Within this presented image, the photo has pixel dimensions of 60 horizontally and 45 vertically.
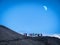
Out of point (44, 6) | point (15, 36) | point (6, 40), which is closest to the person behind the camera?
point (6, 40)

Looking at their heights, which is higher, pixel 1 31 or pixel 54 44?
pixel 1 31

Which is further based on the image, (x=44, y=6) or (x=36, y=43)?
(x=44, y=6)

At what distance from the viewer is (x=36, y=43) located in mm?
1233

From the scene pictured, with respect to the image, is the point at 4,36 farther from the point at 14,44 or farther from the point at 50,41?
the point at 50,41

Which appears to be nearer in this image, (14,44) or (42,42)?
(14,44)

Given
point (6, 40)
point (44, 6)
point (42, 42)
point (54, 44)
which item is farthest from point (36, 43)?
point (44, 6)

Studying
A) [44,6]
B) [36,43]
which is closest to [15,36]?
[36,43]

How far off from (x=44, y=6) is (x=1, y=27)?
7.16 meters

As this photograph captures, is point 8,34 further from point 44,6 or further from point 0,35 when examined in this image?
point 44,6

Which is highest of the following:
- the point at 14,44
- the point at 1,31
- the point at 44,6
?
the point at 44,6

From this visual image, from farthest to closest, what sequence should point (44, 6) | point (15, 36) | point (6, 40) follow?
point (44, 6), point (15, 36), point (6, 40)

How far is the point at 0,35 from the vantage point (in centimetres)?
116

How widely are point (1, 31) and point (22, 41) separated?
227mm

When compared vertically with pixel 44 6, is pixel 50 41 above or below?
below
